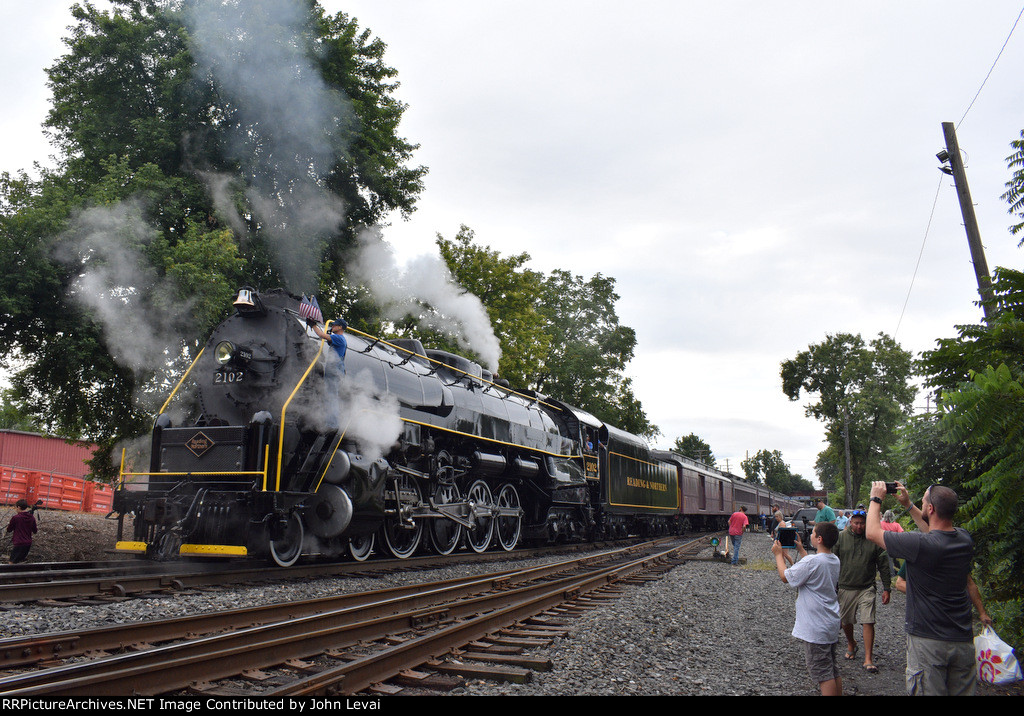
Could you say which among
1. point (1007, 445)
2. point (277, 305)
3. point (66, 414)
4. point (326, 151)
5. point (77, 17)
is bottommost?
A: point (1007, 445)

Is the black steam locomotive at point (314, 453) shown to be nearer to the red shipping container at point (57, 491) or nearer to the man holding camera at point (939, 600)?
the man holding camera at point (939, 600)

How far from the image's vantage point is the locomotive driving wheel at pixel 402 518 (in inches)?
396

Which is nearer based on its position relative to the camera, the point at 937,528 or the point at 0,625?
the point at 937,528

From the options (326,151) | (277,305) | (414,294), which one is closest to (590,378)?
(414,294)

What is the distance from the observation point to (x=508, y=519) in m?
14.2

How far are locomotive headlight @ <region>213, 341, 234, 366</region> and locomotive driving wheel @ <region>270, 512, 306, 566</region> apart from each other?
2267mm

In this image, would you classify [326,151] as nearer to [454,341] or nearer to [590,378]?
[454,341]

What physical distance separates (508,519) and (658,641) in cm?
819

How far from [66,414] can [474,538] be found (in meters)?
8.39

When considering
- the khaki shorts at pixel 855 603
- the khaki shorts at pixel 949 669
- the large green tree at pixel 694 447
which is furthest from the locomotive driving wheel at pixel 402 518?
the large green tree at pixel 694 447

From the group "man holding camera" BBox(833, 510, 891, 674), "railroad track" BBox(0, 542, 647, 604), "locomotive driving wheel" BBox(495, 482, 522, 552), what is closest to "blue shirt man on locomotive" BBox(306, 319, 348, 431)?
"railroad track" BBox(0, 542, 647, 604)

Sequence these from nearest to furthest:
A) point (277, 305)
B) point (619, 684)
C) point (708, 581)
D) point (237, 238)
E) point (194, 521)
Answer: point (619, 684), point (194, 521), point (277, 305), point (708, 581), point (237, 238)

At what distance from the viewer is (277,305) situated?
9.65 m

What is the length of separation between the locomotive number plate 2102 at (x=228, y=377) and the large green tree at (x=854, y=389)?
3787cm
